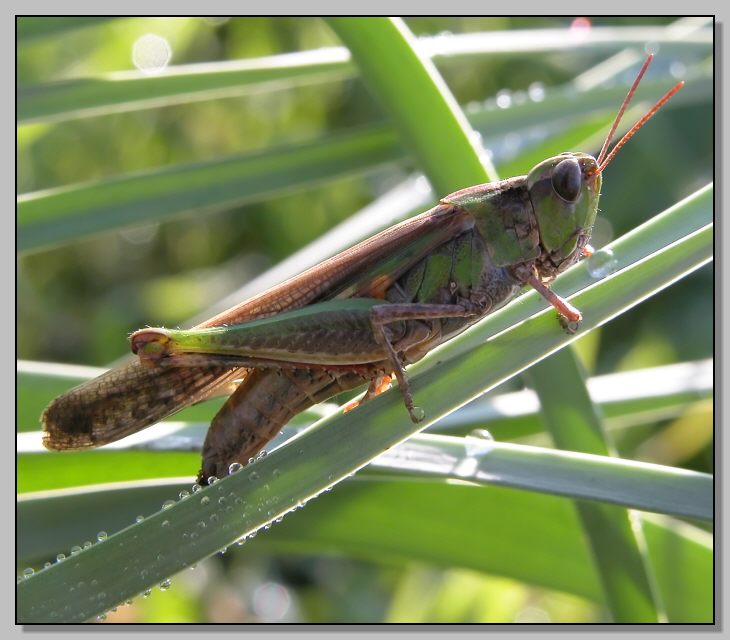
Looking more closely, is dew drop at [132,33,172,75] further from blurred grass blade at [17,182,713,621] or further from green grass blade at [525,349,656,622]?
blurred grass blade at [17,182,713,621]

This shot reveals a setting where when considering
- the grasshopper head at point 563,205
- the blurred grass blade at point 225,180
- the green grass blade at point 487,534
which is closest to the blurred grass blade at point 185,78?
the blurred grass blade at point 225,180

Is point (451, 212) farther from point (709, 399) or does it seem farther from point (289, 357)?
point (709, 399)

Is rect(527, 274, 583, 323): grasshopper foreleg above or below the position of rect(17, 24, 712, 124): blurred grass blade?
below

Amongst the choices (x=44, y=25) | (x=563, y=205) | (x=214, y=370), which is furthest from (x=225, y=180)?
(x=563, y=205)

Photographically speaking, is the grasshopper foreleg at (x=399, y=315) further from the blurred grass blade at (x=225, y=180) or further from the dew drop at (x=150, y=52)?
the dew drop at (x=150, y=52)

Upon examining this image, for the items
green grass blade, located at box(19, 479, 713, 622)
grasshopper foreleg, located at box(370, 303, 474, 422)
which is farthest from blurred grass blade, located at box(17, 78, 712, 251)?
green grass blade, located at box(19, 479, 713, 622)

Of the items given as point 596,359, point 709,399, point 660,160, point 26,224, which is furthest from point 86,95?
point 660,160
